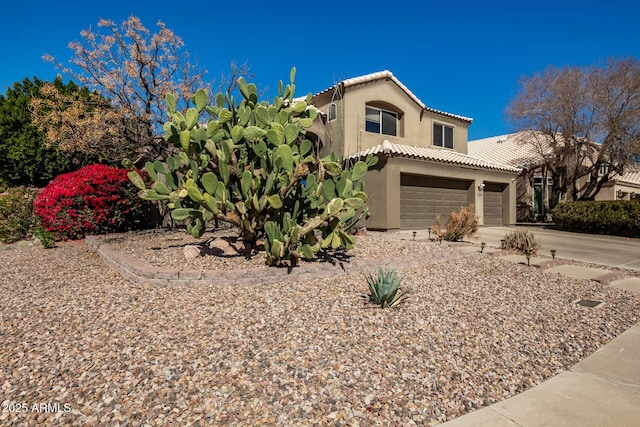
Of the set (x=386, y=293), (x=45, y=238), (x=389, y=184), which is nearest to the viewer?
(x=386, y=293)

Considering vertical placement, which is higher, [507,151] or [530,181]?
[507,151]

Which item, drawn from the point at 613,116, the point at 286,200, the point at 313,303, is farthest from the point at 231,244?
the point at 613,116

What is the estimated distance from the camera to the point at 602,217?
14.0 metres

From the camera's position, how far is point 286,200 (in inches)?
252

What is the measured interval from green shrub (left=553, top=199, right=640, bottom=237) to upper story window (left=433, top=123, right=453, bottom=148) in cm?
606

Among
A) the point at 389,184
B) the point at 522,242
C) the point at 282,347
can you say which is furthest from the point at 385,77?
the point at 282,347

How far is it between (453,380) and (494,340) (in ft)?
3.48

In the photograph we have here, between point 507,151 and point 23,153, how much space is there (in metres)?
28.2

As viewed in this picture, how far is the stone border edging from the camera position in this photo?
205 inches

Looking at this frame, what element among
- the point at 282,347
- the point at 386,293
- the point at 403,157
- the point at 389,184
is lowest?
the point at 282,347

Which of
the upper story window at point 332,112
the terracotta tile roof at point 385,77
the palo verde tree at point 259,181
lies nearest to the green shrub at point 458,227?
the palo verde tree at point 259,181

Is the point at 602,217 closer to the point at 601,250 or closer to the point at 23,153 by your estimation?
the point at 601,250

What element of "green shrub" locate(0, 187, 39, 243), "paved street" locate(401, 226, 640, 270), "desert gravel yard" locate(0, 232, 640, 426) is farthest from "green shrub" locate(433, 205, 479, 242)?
"green shrub" locate(0, 187, 39, 243)

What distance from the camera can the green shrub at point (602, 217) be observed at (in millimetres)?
13188
